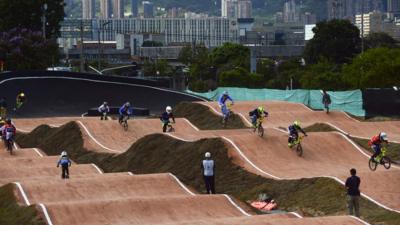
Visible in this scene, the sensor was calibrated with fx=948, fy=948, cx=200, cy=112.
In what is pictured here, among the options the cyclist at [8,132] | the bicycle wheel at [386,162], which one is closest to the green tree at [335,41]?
the cyclist at [8,132]

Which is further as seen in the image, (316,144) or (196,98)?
(196,98)

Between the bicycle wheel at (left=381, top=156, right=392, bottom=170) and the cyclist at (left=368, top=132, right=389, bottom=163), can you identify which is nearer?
the cyclist at (left=368, top=132, right=389, bottom=163)

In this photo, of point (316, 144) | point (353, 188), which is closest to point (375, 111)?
point (316, 144)

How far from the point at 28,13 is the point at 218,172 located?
289 feet

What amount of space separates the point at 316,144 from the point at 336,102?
24.6m

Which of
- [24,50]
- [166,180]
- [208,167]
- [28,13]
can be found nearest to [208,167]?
[208,167]

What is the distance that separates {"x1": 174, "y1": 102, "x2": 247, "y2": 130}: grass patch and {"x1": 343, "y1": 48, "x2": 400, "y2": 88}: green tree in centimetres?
2325

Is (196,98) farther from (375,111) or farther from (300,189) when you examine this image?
(300,189)

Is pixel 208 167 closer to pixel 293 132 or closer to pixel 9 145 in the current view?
pixel 293 132

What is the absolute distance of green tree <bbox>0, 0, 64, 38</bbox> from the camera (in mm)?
120875

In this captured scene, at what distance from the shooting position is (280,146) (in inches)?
1625

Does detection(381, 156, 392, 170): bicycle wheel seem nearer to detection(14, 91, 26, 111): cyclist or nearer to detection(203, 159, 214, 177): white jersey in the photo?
detection(203, 159, 214, 177): white jersey

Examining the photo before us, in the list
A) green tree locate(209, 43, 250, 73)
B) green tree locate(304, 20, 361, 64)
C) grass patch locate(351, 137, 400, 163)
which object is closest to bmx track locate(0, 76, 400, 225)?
grass patch locate(351, 137, 400, 163)

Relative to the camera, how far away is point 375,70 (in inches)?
3280
